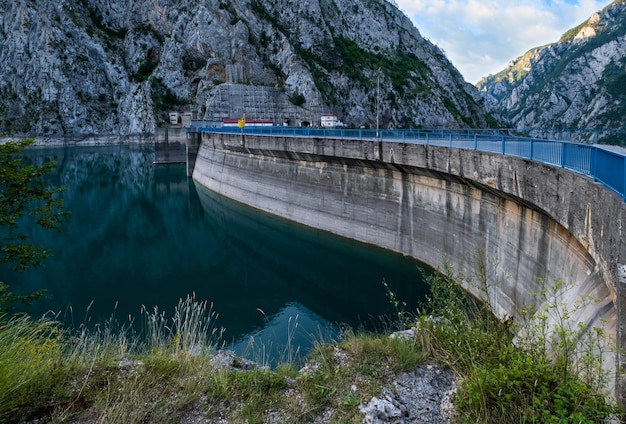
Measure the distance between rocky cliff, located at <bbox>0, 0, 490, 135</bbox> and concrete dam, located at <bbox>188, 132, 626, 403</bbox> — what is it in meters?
64.1

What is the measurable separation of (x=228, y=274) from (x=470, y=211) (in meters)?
12.9

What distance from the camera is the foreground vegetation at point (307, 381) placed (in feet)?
15.2

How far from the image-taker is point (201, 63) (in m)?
102

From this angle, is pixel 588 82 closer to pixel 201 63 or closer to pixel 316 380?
pixel 201 63

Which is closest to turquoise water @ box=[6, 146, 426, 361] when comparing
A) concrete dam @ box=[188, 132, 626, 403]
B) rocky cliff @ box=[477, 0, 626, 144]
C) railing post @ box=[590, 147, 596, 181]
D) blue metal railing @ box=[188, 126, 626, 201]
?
concrete dam @ box=[188, 132, 626, 403]

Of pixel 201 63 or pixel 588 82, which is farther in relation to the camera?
pixel 588 82

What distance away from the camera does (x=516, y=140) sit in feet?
48.1

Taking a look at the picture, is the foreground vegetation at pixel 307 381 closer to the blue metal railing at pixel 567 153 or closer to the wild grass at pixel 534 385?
the wild grass at pixel 534 385

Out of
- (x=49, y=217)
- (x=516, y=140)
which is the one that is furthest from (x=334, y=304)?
(x=49, y=217)

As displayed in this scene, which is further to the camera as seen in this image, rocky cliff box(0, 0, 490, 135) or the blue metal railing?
rocky cliff box(0, 0, 490, 135)

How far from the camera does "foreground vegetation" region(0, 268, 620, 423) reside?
4.63m

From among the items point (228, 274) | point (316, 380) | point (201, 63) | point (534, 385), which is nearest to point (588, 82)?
point (201, 63)

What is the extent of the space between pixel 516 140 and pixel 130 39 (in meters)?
124

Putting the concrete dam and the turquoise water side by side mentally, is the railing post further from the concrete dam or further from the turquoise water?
the turquoise water
